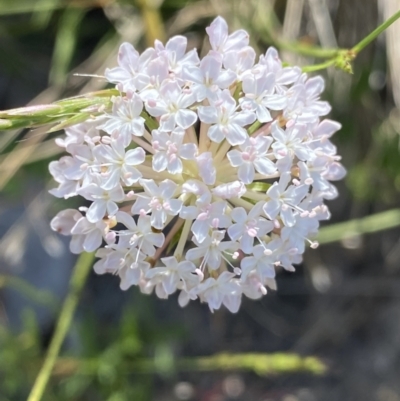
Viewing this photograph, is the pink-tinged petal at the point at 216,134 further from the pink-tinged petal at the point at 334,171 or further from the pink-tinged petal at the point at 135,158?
the pink-tinged petal at the point at 334,171

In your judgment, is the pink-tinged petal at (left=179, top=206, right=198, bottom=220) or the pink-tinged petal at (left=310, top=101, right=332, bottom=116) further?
the pink-tinged petal at (left=310, top=101, right=332, bottom=116)

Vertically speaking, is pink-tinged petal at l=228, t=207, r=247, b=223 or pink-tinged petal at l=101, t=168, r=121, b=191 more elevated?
pink-tinged petal at l=101, t=168, r=121, b=191

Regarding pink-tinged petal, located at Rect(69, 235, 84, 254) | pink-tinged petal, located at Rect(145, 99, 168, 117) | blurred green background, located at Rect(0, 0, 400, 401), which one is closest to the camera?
pink-tinged petal, located at Rect(145, 99, 168, 117)

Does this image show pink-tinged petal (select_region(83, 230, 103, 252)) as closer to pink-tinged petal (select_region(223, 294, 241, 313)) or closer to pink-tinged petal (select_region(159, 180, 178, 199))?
pink-tinged petal (select_region(159, 180, 178, 199))

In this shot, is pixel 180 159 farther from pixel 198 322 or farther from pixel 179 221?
pixel 198 322

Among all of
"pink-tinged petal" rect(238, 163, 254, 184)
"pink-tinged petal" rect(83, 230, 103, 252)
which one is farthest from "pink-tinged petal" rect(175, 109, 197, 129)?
"pink-tinged petal" rect(83, 230, 103, 252)

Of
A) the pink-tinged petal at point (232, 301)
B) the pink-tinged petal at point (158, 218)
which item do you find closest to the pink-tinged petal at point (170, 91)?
the pink-tinged petal at point (158, 218)

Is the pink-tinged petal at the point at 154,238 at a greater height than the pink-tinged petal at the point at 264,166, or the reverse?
the pink-tinged petal at the point at 264,166

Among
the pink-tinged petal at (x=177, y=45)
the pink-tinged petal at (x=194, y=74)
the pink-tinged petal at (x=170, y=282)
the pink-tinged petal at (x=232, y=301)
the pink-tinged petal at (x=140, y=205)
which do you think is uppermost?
the pink-tinged petal at (x=177, y=45)
